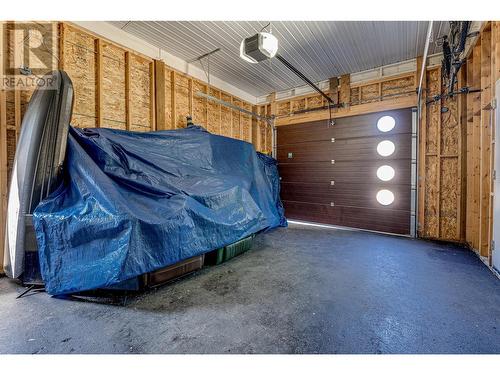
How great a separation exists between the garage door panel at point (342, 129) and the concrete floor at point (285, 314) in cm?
285

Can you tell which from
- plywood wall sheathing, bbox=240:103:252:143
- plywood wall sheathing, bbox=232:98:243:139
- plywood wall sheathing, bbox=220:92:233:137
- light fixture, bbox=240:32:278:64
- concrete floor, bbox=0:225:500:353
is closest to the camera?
concrete floor, bbox=0:225:500:353

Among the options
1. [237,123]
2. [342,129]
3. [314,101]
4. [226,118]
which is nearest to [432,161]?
[342,129]

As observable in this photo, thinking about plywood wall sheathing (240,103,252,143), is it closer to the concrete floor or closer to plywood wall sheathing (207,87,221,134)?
plywood wall sheathing (207,87,221,134)

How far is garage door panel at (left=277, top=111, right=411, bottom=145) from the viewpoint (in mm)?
4633

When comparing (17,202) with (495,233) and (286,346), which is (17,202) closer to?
(286,346)

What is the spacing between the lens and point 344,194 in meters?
5.33

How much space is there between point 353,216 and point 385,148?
5.46 feet

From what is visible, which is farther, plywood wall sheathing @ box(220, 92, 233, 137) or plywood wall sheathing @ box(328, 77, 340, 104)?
plywood wall sheathing @ box(220, 92, 233, 137)

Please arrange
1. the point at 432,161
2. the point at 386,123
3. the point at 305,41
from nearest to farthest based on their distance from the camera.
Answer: the point at 305,41 → the point at 432,161 → the point at 386,123

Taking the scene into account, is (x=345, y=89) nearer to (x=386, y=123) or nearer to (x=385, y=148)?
(x=386, y=123)

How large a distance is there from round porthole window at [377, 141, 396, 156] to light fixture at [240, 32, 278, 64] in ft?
10.8

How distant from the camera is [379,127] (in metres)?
4.85

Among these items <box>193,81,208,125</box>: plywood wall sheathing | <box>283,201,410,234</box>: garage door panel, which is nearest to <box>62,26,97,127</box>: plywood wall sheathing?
<box>193,81,208,125</box>: plywood wall sheathing
